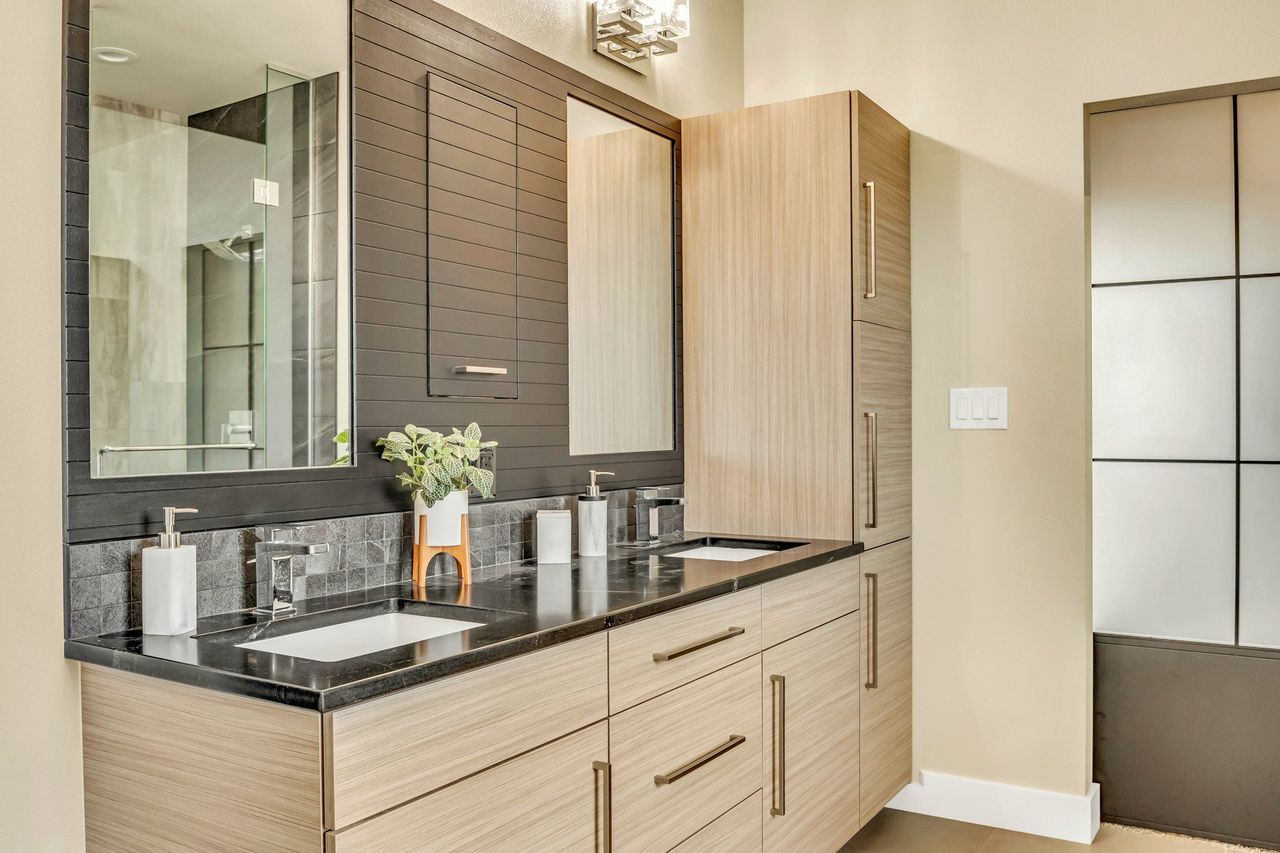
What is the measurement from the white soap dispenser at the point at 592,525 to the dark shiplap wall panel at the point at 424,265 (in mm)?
101

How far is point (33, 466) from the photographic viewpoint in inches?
55.4

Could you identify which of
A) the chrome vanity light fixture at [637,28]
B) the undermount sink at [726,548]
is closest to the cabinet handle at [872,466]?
the undermount sink at [726,548]

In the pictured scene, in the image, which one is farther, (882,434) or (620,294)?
(882,434)

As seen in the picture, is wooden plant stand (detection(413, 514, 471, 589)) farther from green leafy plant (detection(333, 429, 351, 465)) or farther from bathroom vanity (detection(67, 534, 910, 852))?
green leafy plant (detection(333, 429, 351, 465))

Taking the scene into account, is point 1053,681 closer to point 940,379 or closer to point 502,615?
point 940,379

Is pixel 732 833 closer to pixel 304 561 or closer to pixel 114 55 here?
pixel 304 561

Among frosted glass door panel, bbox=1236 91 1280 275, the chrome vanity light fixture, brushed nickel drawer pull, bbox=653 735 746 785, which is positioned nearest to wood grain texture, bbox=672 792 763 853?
brushed nickel drawer pull, bbox=653 735 746 785

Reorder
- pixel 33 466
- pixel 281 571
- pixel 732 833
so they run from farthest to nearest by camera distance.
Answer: pixel 732 833, pixel 281 571, pixel 33 466

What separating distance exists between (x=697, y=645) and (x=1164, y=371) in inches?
75.2

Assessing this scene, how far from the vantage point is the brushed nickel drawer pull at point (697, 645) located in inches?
70.5

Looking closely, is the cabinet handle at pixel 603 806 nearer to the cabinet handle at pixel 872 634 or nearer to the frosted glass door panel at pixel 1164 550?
the cabinet handle at pixel 872 634

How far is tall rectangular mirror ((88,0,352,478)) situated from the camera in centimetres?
152

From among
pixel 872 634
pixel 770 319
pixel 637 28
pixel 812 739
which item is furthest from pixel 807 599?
pixel 637 28

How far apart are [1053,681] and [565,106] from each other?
213 centimetres
